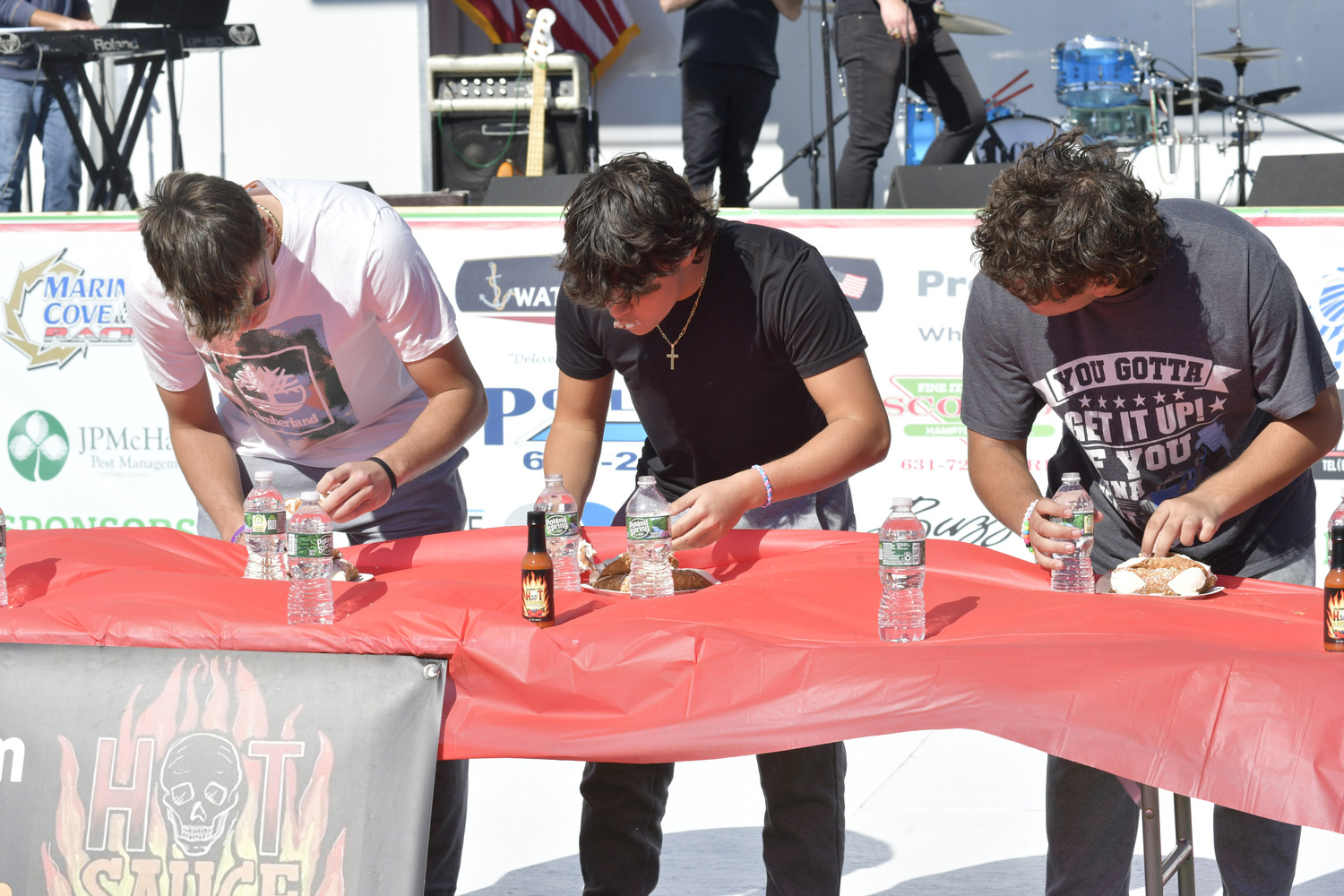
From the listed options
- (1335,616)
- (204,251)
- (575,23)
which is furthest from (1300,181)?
(575,23)

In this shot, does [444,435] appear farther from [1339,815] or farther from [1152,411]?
[1339,815]

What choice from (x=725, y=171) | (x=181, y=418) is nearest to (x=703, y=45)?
(x=725, y=171)

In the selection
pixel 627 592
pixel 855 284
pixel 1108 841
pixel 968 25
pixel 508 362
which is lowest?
pixel 1108 841

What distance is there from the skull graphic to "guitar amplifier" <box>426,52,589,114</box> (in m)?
5.68

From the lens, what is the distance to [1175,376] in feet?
6.51

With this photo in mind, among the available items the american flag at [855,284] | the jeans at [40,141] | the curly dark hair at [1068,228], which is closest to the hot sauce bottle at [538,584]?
the curly dark hair at [1068,228]

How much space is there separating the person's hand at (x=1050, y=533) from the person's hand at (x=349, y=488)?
Result: 44.7 inches

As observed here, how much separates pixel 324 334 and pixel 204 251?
459mm

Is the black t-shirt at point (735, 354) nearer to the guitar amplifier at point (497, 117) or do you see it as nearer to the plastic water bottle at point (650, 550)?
the plastic water bottle at point (650, 550)

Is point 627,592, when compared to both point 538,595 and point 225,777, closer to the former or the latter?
point 538,595

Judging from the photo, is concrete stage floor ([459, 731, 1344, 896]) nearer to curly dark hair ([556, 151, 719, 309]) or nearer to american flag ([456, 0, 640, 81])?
curly dark hair ([556, 151, 719, 309])

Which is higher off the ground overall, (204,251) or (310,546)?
(204,251)

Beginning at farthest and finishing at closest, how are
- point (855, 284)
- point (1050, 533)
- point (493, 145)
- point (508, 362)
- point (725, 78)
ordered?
point (493, 145), point (725, 78), point (508, 362), point (855, 284), point (1050, 533)

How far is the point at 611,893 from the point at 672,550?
0.65 metres
